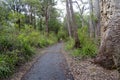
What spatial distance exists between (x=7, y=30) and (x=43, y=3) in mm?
26456

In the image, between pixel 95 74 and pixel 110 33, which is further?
pixel 110 33

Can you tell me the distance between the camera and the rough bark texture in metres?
8.86

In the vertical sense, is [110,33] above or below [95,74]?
above

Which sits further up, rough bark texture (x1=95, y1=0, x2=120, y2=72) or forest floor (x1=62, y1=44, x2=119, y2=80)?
rough bark texture (x1=95, y1=0, x2=120, y2=72)

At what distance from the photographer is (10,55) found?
1133cm

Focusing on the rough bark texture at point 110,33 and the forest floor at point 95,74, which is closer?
the forest floor at point 95,74

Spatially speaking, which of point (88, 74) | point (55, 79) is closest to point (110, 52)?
point (88, 74)

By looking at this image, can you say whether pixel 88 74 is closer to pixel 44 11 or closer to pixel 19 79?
pixel 19 79

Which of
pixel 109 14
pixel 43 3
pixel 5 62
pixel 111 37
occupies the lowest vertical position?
pixel 5 62

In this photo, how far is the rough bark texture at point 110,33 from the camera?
349 inches

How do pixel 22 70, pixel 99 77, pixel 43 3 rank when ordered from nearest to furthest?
1. pixel 99 77
2. pixel 22 70
3. pixel 43 3

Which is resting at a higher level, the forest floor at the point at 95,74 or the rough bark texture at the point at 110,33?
the rough bark texture at the point at 110,33

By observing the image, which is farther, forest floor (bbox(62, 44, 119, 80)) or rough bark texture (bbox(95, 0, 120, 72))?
rough bark texture (bbox(95, 0, 120, 72))

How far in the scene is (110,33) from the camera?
942cm
